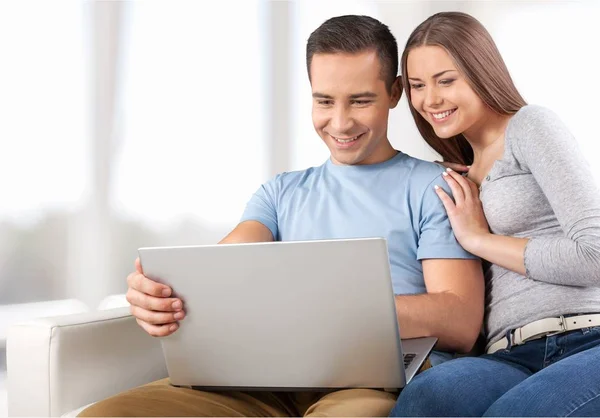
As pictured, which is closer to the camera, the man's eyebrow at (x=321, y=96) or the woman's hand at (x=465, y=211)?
the woman's hand at (x=465, y=211)

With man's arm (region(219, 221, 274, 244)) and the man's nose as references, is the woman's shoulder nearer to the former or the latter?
the man's nose

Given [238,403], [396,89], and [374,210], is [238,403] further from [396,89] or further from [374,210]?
[396,89]

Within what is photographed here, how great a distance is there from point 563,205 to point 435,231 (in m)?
0.28

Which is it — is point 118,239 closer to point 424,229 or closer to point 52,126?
point 52,126

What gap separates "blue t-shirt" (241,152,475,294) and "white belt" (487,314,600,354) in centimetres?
20

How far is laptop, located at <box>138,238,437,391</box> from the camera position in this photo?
1069mm

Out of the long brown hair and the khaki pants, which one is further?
the long brown hair

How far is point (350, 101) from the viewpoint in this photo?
165 cm

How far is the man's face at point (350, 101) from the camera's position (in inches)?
64.5

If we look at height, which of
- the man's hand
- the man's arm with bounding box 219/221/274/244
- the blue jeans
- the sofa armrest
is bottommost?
the sofa armrest

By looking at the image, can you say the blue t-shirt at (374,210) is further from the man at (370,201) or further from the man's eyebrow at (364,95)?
the man's eyebrow at (364,95)

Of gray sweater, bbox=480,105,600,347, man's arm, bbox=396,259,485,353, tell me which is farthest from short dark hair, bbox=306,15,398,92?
man's arm, bbox=396,259,485,353

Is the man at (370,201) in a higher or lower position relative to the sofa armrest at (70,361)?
higher

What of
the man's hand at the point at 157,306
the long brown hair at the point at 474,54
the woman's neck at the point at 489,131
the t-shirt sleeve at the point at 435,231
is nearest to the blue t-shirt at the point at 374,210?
the t-shirt sleeve at the point at 435,231
